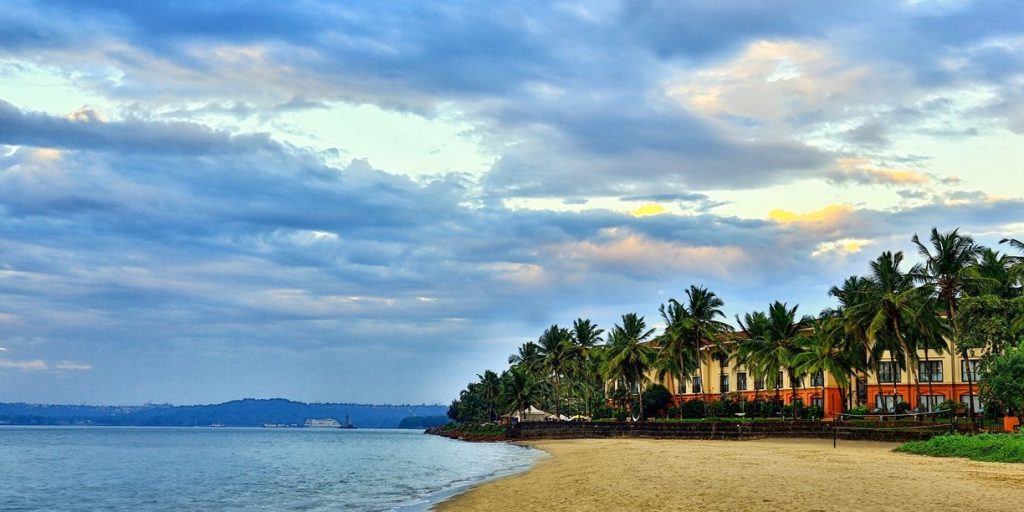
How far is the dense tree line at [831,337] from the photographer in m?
55.7

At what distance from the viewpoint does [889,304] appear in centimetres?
6303

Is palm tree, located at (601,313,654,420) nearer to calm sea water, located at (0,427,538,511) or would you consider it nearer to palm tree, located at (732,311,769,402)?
palm tree, located at (732,311,769,402)

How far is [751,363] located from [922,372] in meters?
17.3

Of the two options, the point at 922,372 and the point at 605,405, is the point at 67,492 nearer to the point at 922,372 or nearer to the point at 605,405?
the point at 922,372

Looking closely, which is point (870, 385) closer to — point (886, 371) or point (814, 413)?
point (886, 371)

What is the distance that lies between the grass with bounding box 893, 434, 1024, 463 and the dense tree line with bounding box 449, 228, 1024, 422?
23.7 feet

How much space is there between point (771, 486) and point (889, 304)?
136 ft

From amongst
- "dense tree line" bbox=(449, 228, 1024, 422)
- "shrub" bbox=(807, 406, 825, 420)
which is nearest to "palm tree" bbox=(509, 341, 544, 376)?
"dense tree line" bbox=(449, 228, 1024, 422)

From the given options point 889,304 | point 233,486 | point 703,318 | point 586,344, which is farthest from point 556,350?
point 233,486

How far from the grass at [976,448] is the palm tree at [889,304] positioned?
Result: 20.3 metres

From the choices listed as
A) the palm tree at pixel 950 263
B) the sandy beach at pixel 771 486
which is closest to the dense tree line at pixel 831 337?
the palm tree at pixel 950 263

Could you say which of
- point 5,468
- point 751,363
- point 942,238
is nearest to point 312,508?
point 942,238

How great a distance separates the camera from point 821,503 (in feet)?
71.1

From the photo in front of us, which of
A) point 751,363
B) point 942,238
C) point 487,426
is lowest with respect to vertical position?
point 487,426
